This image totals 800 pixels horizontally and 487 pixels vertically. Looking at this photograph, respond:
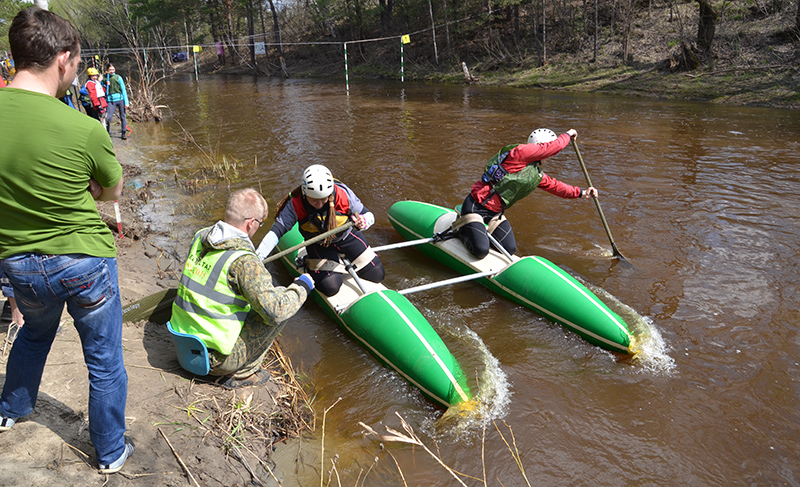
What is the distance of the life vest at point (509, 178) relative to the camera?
196 inches

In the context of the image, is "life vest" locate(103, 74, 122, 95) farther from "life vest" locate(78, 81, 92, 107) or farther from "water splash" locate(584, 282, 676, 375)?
"water splash" locate(584, 282, 676, 375)

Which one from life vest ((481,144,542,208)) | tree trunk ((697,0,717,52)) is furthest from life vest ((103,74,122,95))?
tree trunk ((697,0,717,52))

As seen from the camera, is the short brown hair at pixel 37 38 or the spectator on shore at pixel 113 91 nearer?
the short brown hair at pixel 37 38

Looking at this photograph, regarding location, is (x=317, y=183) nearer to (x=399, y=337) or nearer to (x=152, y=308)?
(x=399, y=337)

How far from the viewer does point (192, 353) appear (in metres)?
2.98

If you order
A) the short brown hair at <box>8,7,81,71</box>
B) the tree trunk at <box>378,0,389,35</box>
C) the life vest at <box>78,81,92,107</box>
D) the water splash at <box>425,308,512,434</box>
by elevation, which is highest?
the tree trunk at <box>378,0,389,35</box>

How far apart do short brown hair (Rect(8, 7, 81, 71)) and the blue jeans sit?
0.72m

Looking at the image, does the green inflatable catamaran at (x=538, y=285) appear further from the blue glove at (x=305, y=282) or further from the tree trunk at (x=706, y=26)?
the tree trunk at (x=706, y=26)

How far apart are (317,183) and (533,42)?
71.3ft

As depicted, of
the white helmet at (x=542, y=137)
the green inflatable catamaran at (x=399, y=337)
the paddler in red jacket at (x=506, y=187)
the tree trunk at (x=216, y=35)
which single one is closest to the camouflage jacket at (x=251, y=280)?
the green inflatable catamaran at (x=399, y=337)

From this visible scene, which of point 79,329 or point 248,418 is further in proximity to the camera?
point 248,418

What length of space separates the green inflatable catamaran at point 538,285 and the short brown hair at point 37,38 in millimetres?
3765

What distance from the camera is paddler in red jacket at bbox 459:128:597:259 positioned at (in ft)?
16.3

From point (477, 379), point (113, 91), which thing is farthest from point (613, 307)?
point (113, 91)
